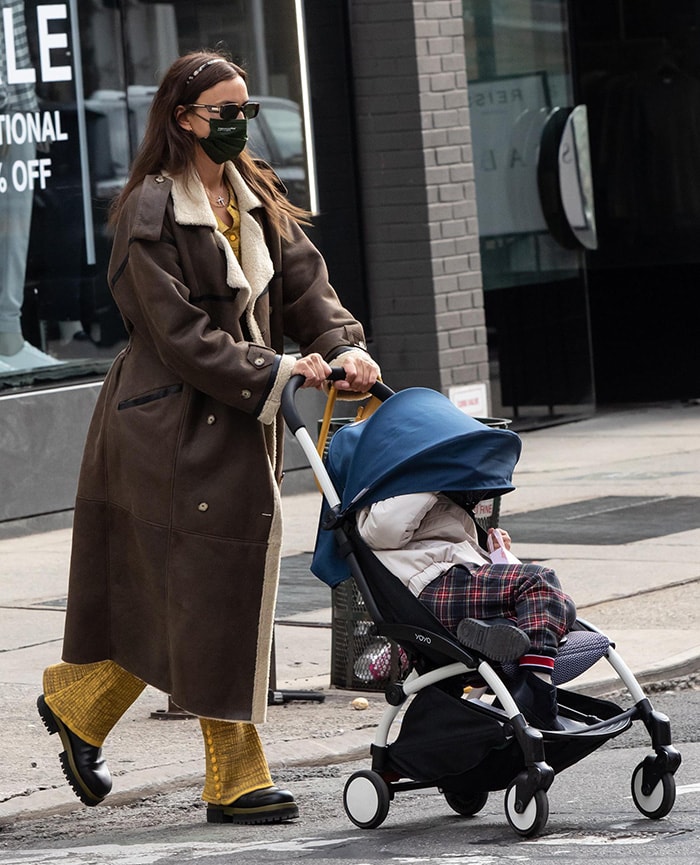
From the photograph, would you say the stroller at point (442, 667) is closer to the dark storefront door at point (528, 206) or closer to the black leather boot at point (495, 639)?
the black leather boot at point (495, 639)

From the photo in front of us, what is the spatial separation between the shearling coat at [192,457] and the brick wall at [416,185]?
7869 millimetres

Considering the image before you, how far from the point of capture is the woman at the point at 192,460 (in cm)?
523

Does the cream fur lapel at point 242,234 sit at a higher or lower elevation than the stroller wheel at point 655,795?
higher

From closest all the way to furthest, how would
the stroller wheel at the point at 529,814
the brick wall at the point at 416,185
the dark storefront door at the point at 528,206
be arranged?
the stroller wheel at the point at 529,814 → the brick wall at the point at 416,185 → the dark storefront door at the point at 528,206

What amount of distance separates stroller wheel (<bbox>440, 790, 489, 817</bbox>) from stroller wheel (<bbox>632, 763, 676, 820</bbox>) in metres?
0.42

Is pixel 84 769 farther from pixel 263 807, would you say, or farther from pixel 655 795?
pixel 655 795

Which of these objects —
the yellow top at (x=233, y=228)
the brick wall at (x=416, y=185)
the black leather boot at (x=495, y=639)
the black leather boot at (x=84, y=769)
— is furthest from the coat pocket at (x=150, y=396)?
the brick wall at (x=416, y=185)

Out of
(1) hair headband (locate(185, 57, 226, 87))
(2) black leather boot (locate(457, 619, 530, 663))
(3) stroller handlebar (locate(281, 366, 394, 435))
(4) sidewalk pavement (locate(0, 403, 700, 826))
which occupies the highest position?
(1) hair headband (locate(185, 57, 226, 87))

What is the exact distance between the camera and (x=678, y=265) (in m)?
16.6

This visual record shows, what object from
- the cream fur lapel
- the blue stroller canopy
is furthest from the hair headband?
the blue stroller canopy

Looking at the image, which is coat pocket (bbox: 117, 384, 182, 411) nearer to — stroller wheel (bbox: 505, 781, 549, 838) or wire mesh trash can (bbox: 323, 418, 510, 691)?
stroller wheel (bbox: 505, 781, 549, 838)

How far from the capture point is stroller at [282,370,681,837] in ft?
16.1

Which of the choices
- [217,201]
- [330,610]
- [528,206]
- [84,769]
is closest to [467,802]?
[84,769]

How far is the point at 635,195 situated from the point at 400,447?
12260 mm
